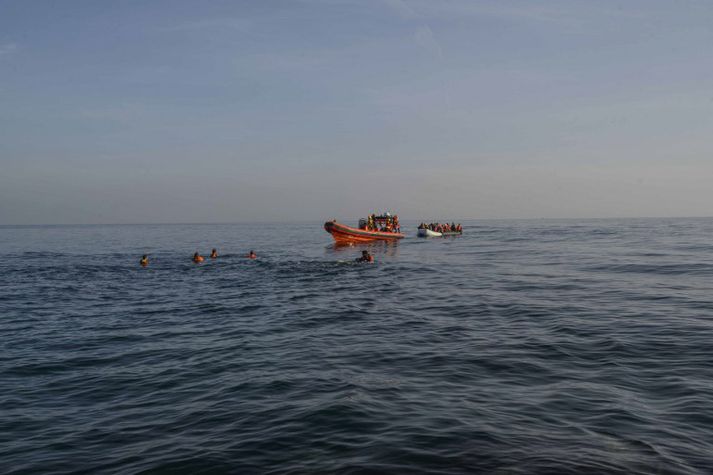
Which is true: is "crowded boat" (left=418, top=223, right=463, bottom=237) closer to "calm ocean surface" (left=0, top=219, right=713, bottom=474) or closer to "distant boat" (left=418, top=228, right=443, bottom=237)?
"distant boat" (left=418, top=228, right=443, bottom=237)

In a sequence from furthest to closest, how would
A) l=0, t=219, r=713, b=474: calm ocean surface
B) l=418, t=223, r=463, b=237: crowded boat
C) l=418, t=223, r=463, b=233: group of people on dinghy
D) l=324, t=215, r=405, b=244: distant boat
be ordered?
1. l=418, t=223, r=463, b=233: group of people on dinghy
2. l=418, t=223, r=463, b=237: crowded boat
3. l=324, t=215, r=405, b=244: distant boat
4. l=0, t=219, r=713, b=474: calm ocean surface

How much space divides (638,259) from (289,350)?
29419mm

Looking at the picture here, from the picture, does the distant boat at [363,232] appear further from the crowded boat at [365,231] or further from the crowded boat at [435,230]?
the crowded boat at [435,230]

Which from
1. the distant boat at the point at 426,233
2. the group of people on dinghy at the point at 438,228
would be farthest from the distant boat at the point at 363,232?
the group of people on dinghy at the point at 438,228

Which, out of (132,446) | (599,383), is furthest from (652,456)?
(132,446)

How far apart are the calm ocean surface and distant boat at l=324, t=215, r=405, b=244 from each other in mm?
28825

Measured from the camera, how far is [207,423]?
303 inches

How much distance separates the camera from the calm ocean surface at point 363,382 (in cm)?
648

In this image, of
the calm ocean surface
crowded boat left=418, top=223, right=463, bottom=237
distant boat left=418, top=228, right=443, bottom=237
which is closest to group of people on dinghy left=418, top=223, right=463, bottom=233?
crowded boat left=418, top=223, right=463, bottom=237

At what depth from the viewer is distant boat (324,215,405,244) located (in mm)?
49781

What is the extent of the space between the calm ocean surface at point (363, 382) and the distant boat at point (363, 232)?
28.8 meters

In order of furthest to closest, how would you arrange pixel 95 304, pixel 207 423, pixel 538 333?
pixel 95 304 < pixel 538 333 < pixel 207 423

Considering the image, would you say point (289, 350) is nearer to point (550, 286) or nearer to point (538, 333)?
point (538, 333)

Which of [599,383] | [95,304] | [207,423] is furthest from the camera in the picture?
[95,304]
